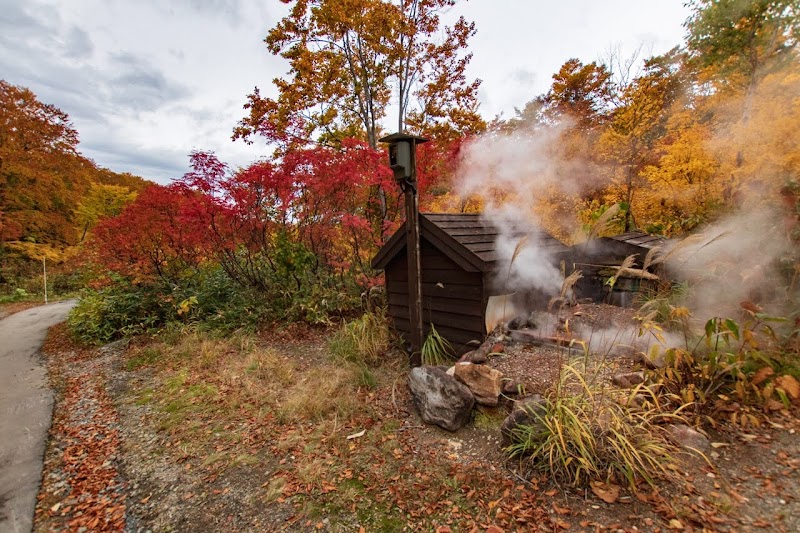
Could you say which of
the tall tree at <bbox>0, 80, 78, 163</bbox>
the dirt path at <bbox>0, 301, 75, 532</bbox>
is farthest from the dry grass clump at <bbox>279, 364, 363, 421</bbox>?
the tall tree at <bbox>0, 80, 78, 163</bbox>

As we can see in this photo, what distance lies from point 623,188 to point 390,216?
25.0 feet

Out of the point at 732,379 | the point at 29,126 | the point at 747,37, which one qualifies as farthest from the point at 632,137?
the point at 29,126

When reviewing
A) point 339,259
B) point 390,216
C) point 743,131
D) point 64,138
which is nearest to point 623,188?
point 743,131

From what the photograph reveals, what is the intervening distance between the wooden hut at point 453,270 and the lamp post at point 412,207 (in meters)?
0.27

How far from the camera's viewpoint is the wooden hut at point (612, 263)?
20.8ft

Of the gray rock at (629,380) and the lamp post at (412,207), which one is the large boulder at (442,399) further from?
the gray rock at (629,380)

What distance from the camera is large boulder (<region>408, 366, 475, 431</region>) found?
11.1ft

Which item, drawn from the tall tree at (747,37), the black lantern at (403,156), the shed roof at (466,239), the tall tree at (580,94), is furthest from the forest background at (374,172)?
the tall tree at (580,94)

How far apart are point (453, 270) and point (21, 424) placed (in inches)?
225

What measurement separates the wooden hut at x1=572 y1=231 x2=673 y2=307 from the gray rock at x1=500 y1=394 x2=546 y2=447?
402cm

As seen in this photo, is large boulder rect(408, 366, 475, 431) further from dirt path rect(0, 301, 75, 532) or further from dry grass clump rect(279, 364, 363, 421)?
dirt path rect(0, 301, 75, 532)

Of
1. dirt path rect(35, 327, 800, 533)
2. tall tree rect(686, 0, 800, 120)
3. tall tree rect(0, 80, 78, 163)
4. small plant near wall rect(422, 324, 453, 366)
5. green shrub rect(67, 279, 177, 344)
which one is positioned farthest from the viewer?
tall tree rect(0, 80, 78, 163)

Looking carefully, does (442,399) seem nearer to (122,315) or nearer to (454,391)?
(454,391)

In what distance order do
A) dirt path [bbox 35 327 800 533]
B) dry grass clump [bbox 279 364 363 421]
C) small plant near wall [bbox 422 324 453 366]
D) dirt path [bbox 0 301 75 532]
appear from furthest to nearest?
small plant near wall [bbox 422 324 453 366] < dry grass clump [bbox 279 364 363 421] < dirt path [bbox 0 301 75 532] < dirt path [bbox 35 327 800 533]
